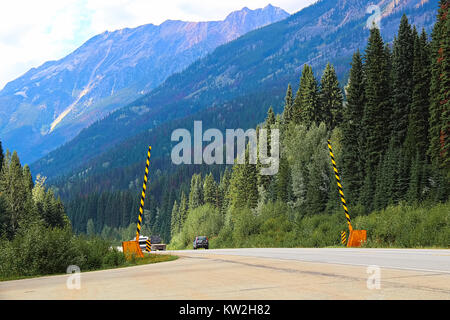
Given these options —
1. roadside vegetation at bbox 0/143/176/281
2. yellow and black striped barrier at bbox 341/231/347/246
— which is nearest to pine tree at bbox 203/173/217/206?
yellow and black striped barrier at bbox 341/231/347/246

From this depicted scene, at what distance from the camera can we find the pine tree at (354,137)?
210 feet

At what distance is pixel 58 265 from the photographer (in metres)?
20.6

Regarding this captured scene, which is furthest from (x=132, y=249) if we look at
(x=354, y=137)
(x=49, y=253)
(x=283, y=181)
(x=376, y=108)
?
(x=283, y=181)

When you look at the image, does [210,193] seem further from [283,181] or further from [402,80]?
[402,80]

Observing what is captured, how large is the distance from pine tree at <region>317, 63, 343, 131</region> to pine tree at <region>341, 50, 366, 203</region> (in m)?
8.29

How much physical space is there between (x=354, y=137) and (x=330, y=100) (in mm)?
12667

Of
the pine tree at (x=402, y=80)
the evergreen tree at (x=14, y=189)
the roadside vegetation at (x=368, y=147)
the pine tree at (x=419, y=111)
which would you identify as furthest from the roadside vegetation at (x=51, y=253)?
the evergreen tree at (x=14, y=189)

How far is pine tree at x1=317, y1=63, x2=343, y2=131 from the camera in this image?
246 ft

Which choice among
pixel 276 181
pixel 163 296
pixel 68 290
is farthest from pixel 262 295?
pixel 276 181

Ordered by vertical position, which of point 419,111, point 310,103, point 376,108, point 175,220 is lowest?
point 175,220

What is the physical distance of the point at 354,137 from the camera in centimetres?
6506

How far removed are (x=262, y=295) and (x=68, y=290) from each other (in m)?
4.47

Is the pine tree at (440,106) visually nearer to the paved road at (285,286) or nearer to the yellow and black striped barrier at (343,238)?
the yellow and black striped barrier at (343,238)
